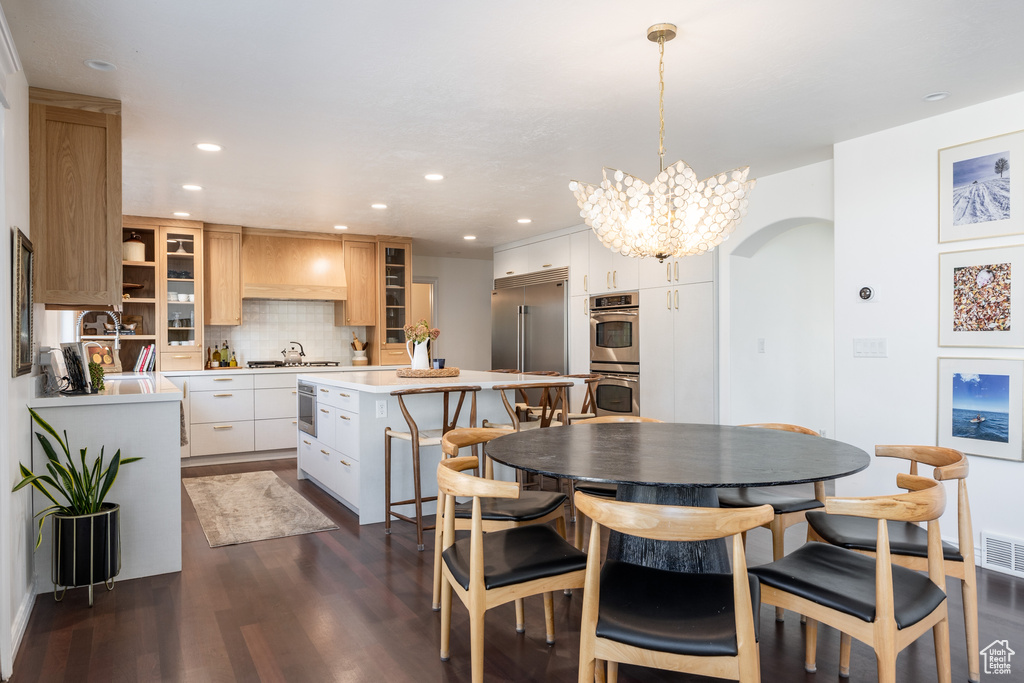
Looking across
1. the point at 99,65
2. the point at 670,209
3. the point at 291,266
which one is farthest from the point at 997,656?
the point at 291,266

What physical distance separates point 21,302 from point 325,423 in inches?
93.7

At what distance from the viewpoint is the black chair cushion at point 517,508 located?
2488mm

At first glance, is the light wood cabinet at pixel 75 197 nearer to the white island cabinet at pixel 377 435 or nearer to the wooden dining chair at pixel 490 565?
the white island cabinet at pixel 377 435

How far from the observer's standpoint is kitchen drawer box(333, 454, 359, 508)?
414 centimetres

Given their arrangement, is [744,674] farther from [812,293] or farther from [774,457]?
→ [812,293]

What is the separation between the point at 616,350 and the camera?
6.28 meters

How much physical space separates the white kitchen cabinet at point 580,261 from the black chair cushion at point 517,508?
13.8 feet

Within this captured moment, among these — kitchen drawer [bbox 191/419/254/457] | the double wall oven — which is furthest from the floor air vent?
kitchen drawer [bbox 191/419/254/457]

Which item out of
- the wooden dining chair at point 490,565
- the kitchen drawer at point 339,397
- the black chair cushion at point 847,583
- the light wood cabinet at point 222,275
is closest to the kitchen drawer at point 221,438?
the light wood cabinet at point 222,275

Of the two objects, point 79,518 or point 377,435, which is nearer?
point 79,518

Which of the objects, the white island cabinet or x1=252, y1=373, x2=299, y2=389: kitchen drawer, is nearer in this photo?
the white island cabinet

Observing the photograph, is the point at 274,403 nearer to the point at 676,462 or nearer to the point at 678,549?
the point at 678,549

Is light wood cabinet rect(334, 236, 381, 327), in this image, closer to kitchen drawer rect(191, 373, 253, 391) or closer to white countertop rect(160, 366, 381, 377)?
white countertop rect(160, 366, 381, 377)

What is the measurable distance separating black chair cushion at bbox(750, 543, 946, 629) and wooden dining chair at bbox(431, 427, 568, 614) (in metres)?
0.79
